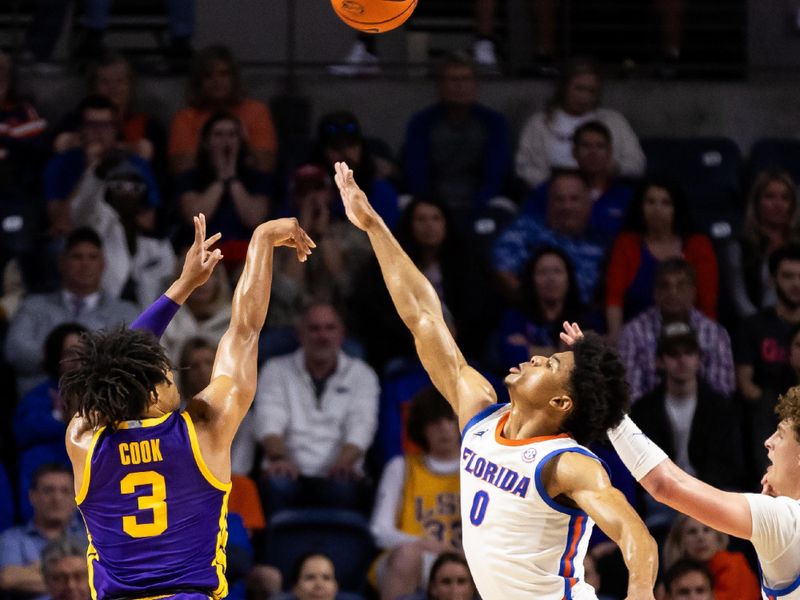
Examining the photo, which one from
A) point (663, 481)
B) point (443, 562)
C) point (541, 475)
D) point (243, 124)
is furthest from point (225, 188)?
point (663, 481)

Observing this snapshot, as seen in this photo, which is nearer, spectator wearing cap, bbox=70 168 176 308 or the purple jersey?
the purple jersey

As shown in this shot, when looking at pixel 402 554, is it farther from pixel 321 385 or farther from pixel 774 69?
pixel 774 69

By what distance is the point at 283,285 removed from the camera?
9.66 m

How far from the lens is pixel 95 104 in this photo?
1019cm

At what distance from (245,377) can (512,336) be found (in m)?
3.76

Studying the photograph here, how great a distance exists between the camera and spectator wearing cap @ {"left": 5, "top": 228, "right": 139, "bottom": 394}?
30.7 feet

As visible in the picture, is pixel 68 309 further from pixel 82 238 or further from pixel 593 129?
pixel 593 129

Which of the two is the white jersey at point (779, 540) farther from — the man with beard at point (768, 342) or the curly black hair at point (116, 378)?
the man with beard at point (768, 342)

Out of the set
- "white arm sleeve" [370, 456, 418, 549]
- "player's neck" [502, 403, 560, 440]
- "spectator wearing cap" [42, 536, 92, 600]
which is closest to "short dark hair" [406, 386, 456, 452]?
"white arm sleeve" [370, 456, 418, 549]

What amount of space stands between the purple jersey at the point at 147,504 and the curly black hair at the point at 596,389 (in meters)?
1.33

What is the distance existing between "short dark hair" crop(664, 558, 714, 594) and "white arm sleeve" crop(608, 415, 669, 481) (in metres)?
2.97

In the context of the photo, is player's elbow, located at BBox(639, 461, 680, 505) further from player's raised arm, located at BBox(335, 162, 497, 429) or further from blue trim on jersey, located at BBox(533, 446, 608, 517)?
player's raised arm, located at BBox(335, 162, 497, 429)

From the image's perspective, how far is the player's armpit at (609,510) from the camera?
4.96 metres

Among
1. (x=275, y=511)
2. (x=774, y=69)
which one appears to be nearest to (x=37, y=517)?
(x=275, y=511)
